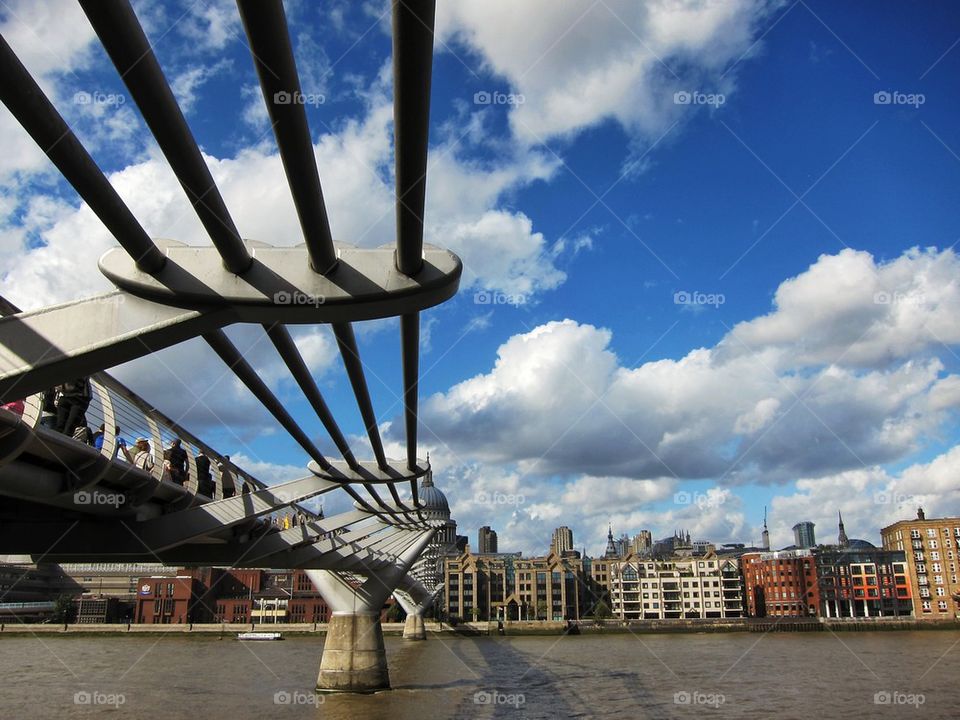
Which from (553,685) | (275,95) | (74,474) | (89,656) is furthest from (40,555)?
(89,656)

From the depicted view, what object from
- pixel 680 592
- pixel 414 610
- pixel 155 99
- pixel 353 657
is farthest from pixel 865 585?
pixel 155 99

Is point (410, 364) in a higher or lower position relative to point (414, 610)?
higher

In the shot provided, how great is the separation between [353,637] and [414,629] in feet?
152

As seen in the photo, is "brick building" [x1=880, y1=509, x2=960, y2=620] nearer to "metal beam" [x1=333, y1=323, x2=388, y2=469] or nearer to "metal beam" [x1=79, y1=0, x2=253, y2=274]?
"metal beam" [x1=333, y1=323, x2=388, y2=469]

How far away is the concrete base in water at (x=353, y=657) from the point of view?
27.8 meters

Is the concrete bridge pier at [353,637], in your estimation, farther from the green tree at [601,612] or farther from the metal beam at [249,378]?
the green tree at [601,612]

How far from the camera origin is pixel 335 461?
17.4 meters

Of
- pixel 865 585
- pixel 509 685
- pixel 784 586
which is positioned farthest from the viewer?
pixel 784 586

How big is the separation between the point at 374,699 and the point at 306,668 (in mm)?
15359

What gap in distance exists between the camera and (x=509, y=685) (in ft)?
104

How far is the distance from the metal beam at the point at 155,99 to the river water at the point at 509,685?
20.5 metres

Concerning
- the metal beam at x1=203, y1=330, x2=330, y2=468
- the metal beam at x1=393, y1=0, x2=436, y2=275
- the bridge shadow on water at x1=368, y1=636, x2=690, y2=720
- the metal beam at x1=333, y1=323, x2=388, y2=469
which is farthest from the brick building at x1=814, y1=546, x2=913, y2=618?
the metal beam at x1=393, y1=0, x2=436, y2=275

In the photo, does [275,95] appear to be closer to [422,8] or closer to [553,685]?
[422,8]

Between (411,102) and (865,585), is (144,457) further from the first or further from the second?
(865,585)
